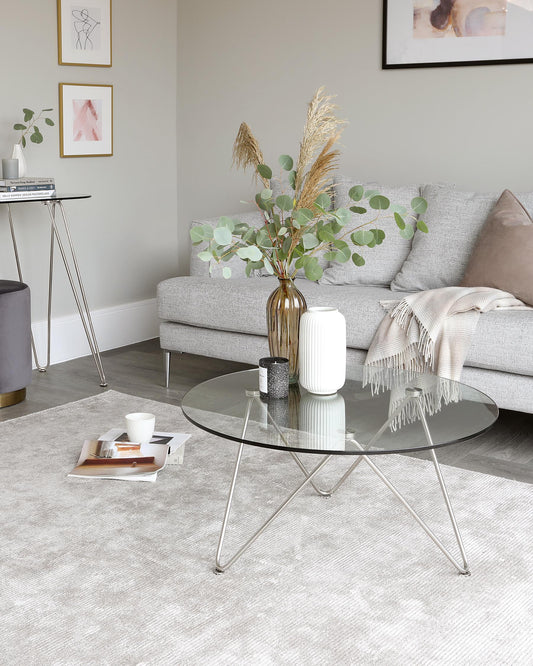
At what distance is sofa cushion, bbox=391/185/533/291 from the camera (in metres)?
3.69

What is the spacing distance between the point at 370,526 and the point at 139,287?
2874 millimetres

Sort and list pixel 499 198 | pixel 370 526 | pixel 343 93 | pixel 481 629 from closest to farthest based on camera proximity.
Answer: pixel 481 629 → pixel 370 526 → pixel 499 198 → pixel 343 93

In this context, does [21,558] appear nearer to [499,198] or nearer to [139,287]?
[499,198]

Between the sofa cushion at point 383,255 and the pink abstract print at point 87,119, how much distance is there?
4.78 feet

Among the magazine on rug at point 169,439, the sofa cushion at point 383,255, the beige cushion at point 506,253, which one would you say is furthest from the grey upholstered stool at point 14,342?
the beige cushion at point 506,253

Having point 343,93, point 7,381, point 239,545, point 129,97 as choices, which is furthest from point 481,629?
point 129,97

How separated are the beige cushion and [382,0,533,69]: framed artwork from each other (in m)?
0.82

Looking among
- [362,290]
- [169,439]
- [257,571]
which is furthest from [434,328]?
[257,571]

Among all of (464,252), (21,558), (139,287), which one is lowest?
(21,558)

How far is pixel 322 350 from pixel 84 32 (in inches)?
113

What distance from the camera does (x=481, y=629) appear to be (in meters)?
1.95

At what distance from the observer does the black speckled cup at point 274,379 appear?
2301 millimetres

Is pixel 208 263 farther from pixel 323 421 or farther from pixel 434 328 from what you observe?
pixel 323 421

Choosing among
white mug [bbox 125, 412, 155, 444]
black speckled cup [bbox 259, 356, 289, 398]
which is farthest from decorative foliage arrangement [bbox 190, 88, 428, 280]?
white mug [bbox 125, 412, 155, 444]
